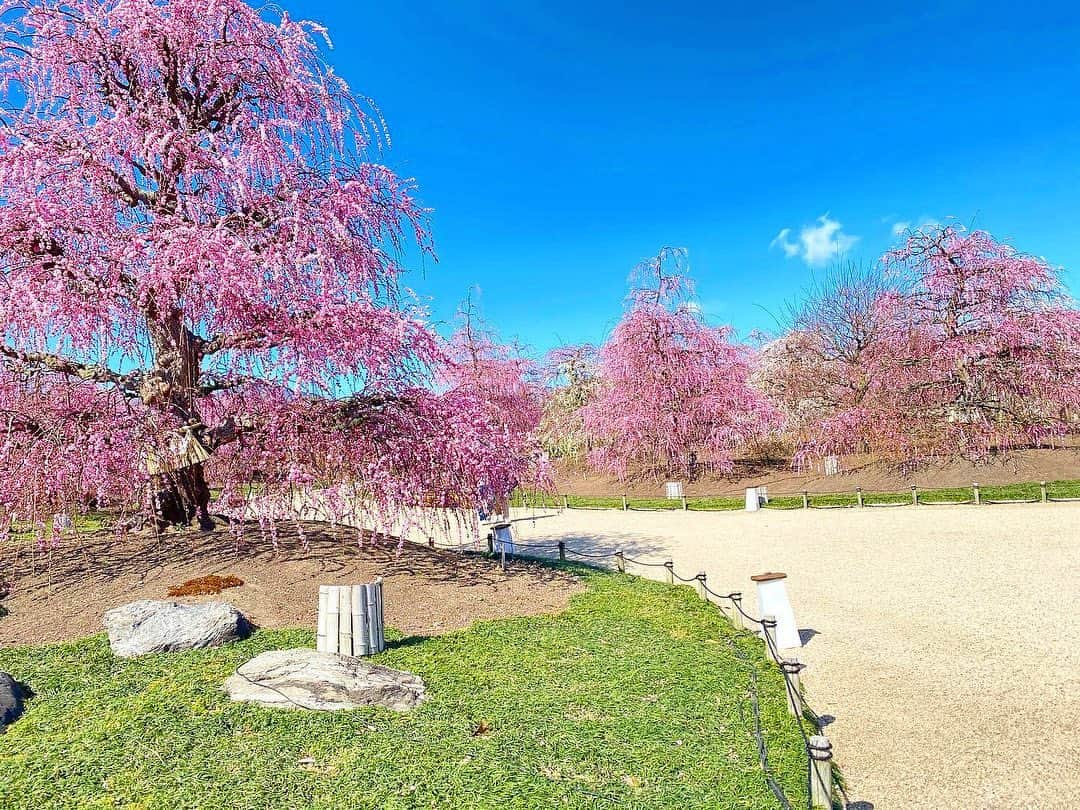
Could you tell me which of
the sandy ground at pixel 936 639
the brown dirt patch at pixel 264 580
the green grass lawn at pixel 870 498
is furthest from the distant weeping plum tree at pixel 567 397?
the brown dirt patch at pixel 264 580

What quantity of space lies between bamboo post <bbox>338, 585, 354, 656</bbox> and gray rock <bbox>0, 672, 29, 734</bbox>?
7.32ft

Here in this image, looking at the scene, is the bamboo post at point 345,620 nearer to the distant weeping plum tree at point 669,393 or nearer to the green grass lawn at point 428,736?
the green grass lawn at point 428,736

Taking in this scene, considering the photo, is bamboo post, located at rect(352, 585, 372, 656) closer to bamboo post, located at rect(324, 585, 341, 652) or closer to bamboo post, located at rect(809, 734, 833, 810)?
bamboo post, located at rect(324, 585, 341, 652)

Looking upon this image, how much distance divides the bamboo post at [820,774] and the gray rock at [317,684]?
269cm

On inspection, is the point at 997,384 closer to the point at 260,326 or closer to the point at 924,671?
the point at 924,671

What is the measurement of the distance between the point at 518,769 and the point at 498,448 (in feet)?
14.7

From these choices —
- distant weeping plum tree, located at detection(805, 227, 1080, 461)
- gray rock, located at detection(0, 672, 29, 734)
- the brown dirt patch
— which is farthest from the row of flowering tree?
gray rock, located at detection(0, 672, 29, 734)

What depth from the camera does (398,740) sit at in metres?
4.04

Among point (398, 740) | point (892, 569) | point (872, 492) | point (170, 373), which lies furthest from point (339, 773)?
point (872, 492)

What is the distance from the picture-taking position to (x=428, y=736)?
13.5ft

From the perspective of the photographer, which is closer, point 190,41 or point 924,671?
point 924,671

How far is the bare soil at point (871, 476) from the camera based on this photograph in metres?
18.2

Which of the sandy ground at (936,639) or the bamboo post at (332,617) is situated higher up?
the bamboo post at (332,617)

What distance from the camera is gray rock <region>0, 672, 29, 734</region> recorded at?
4.39 m
